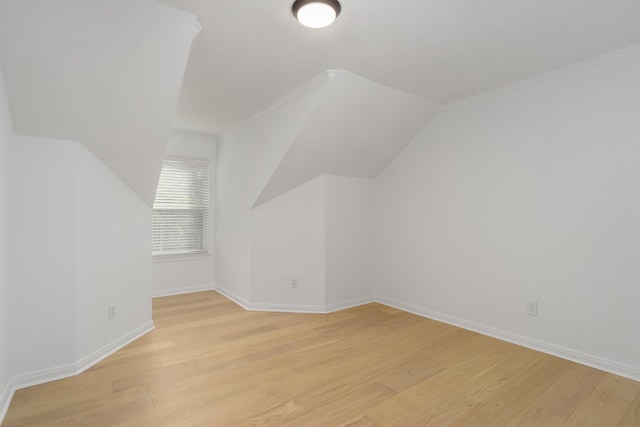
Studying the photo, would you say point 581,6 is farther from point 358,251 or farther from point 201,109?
point 201,109

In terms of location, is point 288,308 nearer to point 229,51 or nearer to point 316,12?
point 229,51

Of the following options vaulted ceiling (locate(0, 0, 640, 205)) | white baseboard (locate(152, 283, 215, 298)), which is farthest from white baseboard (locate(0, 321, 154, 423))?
white baseboard (locate(152, 283, 215, 298))

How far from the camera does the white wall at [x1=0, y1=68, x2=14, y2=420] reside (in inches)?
71.9

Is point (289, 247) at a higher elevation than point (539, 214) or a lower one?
lower

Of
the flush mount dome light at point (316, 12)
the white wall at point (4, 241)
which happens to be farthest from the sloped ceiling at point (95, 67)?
the flush mount dome light at point (316, 12)

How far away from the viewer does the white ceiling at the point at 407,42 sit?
6.15 feet

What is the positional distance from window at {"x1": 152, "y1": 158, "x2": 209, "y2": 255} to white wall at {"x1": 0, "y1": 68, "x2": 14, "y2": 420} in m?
2.45

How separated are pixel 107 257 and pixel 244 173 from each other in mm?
1840

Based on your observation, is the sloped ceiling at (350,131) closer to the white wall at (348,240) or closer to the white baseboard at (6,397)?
the white wall at (348,240)

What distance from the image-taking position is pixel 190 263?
15.3 feet

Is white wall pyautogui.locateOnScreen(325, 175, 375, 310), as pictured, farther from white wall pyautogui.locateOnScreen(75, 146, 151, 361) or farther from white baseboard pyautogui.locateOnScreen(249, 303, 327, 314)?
white wall pyautogui.locateOnScreen(75, 146, 151, 361)

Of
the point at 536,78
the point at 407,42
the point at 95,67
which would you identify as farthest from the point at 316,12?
the point at 536,78

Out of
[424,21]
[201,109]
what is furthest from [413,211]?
[201,109]

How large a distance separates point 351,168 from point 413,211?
91cm
